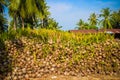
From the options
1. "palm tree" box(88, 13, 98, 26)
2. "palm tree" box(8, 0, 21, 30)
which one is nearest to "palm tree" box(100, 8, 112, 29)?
"palm tree" box(88, 13, 98, 26)

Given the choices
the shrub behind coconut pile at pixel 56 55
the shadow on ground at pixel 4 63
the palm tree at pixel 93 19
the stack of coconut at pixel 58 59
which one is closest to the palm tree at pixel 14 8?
the shrub behind coconut pile at pixel 56 55

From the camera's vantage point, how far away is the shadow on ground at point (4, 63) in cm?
600

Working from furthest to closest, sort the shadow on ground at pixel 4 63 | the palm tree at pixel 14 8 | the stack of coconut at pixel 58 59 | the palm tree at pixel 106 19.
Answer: the palm tree at pixel 106 19 < the palm tree at pixel 14 8 < the stack of coconut at pixel 58 59 < the shadow on ground at pixel 4 63

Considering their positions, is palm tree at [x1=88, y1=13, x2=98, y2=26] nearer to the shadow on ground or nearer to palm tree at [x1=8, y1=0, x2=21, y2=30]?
palm tree at [x1=8, y1=0, x2=21, y2=30]

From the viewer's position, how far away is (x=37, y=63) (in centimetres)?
676

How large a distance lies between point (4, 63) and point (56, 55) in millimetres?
1777

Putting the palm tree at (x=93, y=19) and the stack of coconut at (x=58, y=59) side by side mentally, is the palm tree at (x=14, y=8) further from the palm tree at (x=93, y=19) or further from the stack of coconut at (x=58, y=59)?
the palm tree at (x=93, y=19)

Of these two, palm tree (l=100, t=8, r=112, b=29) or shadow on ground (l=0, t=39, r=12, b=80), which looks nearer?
shadow on ground (l=0, t=39, r=12, b=80)

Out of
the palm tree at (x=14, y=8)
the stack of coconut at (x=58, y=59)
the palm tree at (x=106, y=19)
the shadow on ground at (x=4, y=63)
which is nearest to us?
the shadow on ground at (x=4, y=63)

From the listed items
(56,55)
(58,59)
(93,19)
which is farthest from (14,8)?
(93,19)

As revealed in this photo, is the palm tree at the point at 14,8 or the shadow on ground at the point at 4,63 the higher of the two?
the palm tree at the point at 14,8

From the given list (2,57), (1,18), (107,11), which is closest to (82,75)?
(2,57)

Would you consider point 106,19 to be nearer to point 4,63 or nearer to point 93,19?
point 93,19

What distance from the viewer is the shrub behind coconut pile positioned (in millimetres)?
6320
